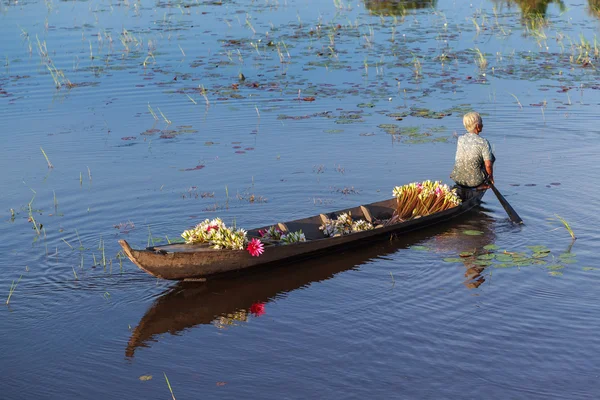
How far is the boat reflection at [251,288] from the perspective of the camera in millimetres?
7926

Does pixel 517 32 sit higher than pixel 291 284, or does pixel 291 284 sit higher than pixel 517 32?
pixel 517 32

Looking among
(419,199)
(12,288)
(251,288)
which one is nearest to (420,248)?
(419,199)

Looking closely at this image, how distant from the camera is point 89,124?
47.3 feet

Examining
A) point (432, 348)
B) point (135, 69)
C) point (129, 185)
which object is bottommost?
point (432, 348)

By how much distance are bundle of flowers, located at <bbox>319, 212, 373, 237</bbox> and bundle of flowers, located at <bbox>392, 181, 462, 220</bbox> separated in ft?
2.35

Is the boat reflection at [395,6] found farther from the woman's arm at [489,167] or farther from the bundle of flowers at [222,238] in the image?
the bundle of flowers at [222,238]

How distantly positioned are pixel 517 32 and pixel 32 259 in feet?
48.8

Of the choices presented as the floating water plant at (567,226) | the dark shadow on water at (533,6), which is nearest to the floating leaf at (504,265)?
the floating water plant at (567,226)

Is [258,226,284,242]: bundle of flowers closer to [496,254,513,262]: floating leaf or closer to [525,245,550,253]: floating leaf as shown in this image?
[496,254,513,262]: floating leaf

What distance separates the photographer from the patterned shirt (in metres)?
10.5

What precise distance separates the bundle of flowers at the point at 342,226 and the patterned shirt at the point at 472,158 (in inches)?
74.1

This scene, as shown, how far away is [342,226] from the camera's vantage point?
9422 millimetres

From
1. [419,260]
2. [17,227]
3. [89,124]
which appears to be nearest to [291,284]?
[419,260]

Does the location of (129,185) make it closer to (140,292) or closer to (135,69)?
(140,292)
